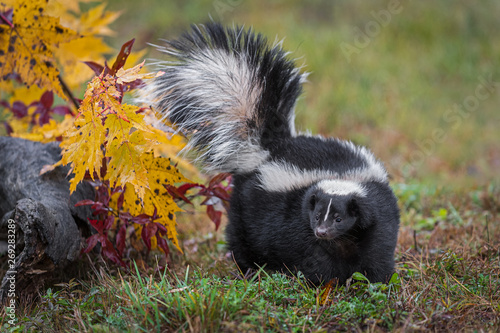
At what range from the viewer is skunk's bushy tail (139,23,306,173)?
4.13 m

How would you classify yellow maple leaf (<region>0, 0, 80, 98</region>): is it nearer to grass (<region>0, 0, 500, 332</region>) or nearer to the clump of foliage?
the clump of foliage

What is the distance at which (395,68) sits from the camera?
36.7 feet

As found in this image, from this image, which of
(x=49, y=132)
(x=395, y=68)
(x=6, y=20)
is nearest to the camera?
(x=6, y=20)

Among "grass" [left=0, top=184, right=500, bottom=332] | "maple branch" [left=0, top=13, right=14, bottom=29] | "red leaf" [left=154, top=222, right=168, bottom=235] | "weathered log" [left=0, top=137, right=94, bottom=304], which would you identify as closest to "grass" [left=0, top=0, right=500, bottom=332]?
"grass" [left=0, top=184, right=500, bottom=332]

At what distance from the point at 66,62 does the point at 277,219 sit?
9.01ft

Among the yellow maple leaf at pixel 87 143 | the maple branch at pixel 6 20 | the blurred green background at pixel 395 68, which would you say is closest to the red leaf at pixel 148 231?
the yellow maple leaf at pixel 87 143

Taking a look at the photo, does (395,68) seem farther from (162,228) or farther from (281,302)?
(281,302)

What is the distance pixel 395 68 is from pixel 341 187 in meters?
8.33

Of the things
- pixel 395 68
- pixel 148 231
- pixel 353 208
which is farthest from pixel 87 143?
pixel 395 68

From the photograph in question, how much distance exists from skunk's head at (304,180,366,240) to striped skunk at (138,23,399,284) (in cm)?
14

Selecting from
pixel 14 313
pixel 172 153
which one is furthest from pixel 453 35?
pixel 14 313

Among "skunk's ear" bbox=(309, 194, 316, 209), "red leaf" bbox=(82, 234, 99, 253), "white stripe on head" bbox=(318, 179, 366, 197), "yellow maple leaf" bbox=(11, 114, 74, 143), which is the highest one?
"white stripe on head" bbox=(318, 179, 366, 197)

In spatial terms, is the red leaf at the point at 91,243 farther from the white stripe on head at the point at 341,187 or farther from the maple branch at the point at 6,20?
the maple branch at the point at 6,20

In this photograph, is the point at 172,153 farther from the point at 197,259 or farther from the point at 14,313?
the point at 14,313
